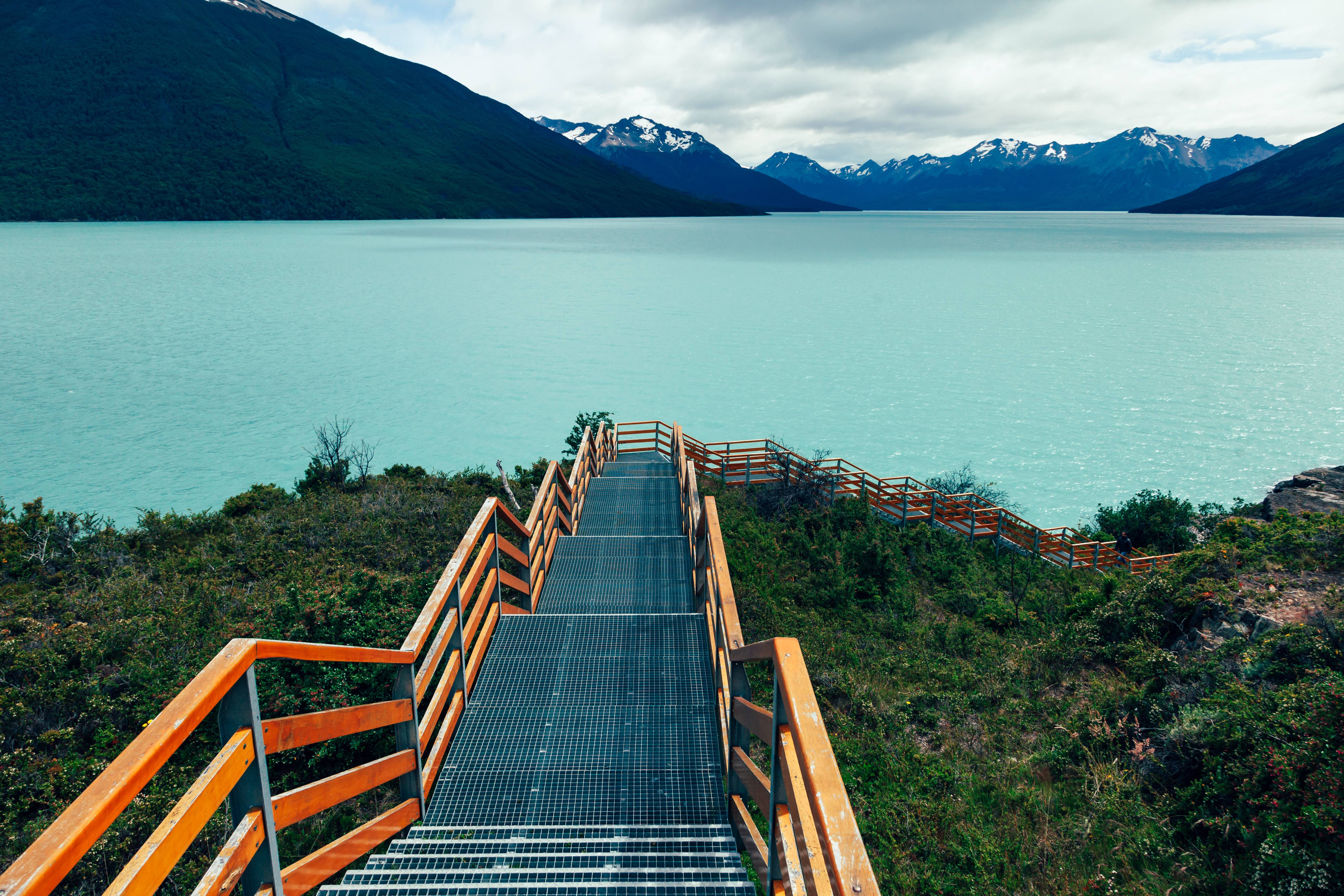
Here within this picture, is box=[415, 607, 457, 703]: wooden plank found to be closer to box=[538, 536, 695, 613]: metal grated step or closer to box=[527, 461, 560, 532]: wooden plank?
box=[527, 461, 560, 532]: wooden plank

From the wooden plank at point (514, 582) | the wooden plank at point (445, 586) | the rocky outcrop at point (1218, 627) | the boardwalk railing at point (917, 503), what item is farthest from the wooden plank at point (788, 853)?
the boardwalk railing at point (917, 503)

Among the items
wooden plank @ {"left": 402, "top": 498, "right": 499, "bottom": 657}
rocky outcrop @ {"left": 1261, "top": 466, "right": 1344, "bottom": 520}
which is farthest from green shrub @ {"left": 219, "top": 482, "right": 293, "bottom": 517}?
rocky outcrop @ {"left": 1261, "top": 466, "right": 1344, "bottom": 520}

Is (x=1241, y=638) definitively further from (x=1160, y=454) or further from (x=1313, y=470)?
(x=1160, y=454)

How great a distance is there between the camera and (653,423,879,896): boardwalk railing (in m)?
1.98

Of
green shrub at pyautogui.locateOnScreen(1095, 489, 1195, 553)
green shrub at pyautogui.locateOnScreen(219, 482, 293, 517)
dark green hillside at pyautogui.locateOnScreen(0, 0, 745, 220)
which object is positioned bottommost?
green shrub at pyautogui.locateOnScreen(1095, 489, 1195, 553)

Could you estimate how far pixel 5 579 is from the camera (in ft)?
38.7

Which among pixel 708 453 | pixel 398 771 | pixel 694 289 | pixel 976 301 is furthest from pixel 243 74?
pixel 398 771

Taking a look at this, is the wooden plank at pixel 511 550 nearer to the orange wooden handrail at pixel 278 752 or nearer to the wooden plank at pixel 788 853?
the orange wooden handrail at pixel 278 752

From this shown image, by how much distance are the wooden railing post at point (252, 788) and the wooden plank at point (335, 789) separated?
71 millimetres

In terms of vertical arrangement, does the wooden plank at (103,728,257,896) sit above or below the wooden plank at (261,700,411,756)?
above

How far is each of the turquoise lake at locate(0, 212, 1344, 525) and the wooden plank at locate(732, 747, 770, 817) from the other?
27.0 metres

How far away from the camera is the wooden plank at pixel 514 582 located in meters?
6.50

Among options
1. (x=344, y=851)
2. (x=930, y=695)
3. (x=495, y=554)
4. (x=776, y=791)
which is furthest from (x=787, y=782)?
(x=930, y=695)

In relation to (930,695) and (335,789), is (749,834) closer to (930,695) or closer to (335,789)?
(335,789)
